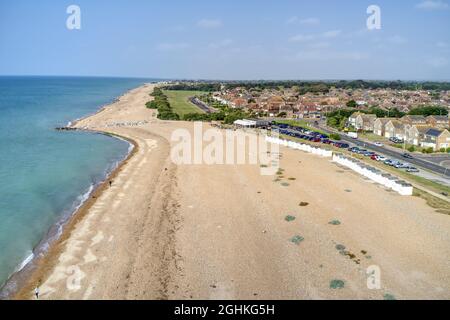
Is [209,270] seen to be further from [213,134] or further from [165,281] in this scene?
[213,134]

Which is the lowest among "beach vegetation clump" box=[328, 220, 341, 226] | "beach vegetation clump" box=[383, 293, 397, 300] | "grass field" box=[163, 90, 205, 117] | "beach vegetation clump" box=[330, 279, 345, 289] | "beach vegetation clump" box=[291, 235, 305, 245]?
"beach vegetation clump" box=[383, 293, 397, 300]

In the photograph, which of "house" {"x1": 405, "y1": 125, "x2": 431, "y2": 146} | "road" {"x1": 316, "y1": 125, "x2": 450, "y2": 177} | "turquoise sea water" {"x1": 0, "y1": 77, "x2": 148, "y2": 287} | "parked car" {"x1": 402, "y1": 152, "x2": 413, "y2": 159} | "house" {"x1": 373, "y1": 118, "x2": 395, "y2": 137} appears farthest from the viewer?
"house" {"x1": 373, "y1": 118, "x2": 395, "y2": 137}

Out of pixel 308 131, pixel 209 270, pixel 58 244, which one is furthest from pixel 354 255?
pixel 308 131

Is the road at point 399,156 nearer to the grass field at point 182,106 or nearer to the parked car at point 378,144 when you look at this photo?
the parked car at point 378,144

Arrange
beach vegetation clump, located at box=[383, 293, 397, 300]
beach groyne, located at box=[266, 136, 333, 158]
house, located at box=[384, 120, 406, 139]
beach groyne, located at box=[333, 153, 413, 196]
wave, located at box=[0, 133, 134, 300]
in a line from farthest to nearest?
house, located at box=[384, 120, 406, 139] → beach groyne, located at box=[266, 136, 333, 158] → beach groyne, located at box=[333, 153, 413, 196] → wave, located at box=[0, 133, 134, 300] → beach vegetation clump, located at box=[383, 293, 397, 300]

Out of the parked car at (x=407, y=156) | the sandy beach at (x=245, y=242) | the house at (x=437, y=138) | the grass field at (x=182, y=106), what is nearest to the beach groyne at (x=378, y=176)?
the sandy beach at (x=245, y=242)

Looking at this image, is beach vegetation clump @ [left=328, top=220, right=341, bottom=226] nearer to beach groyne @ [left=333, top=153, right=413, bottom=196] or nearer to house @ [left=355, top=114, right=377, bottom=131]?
beach groyne @ [left=333, top=153, right=413, bottom=196]

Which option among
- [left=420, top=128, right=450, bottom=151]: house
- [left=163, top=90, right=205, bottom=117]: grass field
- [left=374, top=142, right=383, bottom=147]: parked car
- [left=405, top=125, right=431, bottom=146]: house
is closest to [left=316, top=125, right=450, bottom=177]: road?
[left=374, top=142, right=383, bottom=147]: parked car

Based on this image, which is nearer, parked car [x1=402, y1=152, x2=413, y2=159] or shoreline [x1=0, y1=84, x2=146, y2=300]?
shoreline [x1=0, y1=84, x2=146, y2=300]
